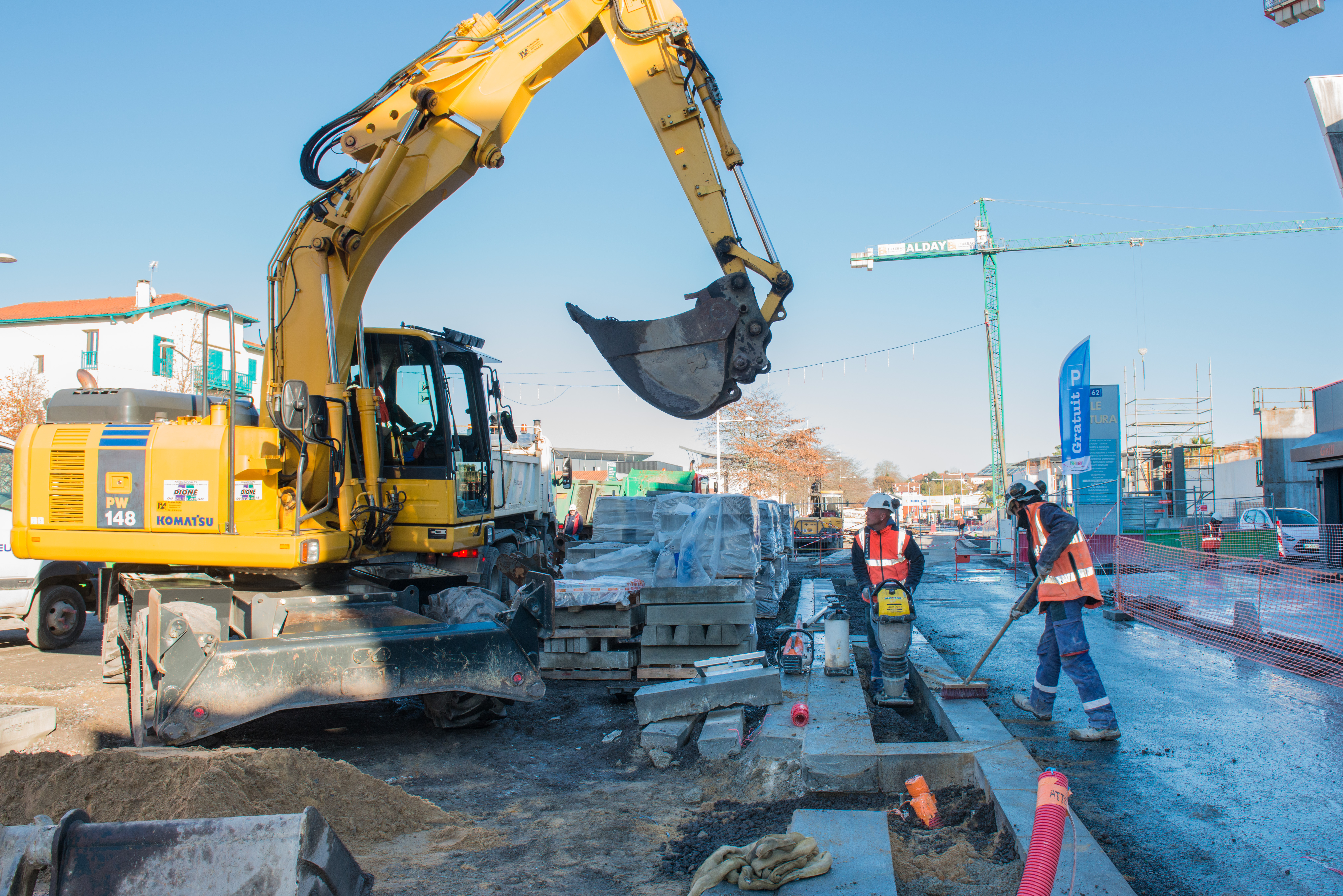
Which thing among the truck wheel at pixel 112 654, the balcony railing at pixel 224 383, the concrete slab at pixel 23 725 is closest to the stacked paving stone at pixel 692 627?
the balcony railing at pixel 224 383

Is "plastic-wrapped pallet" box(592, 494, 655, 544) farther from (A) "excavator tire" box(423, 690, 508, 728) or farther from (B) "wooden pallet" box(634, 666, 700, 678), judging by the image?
(A) "excavator tire" box(423, 690, 508, 728)

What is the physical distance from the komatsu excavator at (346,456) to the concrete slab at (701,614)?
134 centimetres

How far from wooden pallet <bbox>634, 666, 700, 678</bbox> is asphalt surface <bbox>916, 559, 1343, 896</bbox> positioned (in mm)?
2804

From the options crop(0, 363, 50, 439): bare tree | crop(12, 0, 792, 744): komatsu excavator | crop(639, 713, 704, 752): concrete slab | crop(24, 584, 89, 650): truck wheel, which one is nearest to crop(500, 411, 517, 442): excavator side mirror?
crop(12, 0, 792, 744): komatsu excavator

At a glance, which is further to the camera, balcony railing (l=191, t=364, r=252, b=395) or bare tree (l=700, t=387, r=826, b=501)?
bare tree (l=700, t=387, r=826, b=501)

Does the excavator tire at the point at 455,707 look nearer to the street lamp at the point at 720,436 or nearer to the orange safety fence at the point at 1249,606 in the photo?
the orange safety fence at the point at 1249,606

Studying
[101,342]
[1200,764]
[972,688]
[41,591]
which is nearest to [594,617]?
[972,688]

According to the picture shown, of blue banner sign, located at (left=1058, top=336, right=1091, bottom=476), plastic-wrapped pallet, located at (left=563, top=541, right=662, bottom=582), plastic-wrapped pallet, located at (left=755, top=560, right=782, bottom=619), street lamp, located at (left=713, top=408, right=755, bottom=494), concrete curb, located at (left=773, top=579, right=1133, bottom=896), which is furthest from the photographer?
street lamp, located at (left=713, top=408, right=755, bottom=494)

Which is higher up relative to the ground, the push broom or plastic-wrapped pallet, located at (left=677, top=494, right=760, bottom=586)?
plastic-wrapped pallet, located at (left=677, top=494, right=760, bottom=586)

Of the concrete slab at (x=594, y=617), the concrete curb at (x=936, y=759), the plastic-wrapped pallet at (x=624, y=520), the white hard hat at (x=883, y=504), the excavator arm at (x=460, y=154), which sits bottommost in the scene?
the concrete curb at (x=936, y=759)

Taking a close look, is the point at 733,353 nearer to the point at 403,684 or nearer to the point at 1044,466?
the point at 403,684

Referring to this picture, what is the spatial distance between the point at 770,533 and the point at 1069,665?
7.77 metres

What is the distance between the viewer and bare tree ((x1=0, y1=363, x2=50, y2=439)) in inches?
1038

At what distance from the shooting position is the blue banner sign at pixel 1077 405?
1642cm
